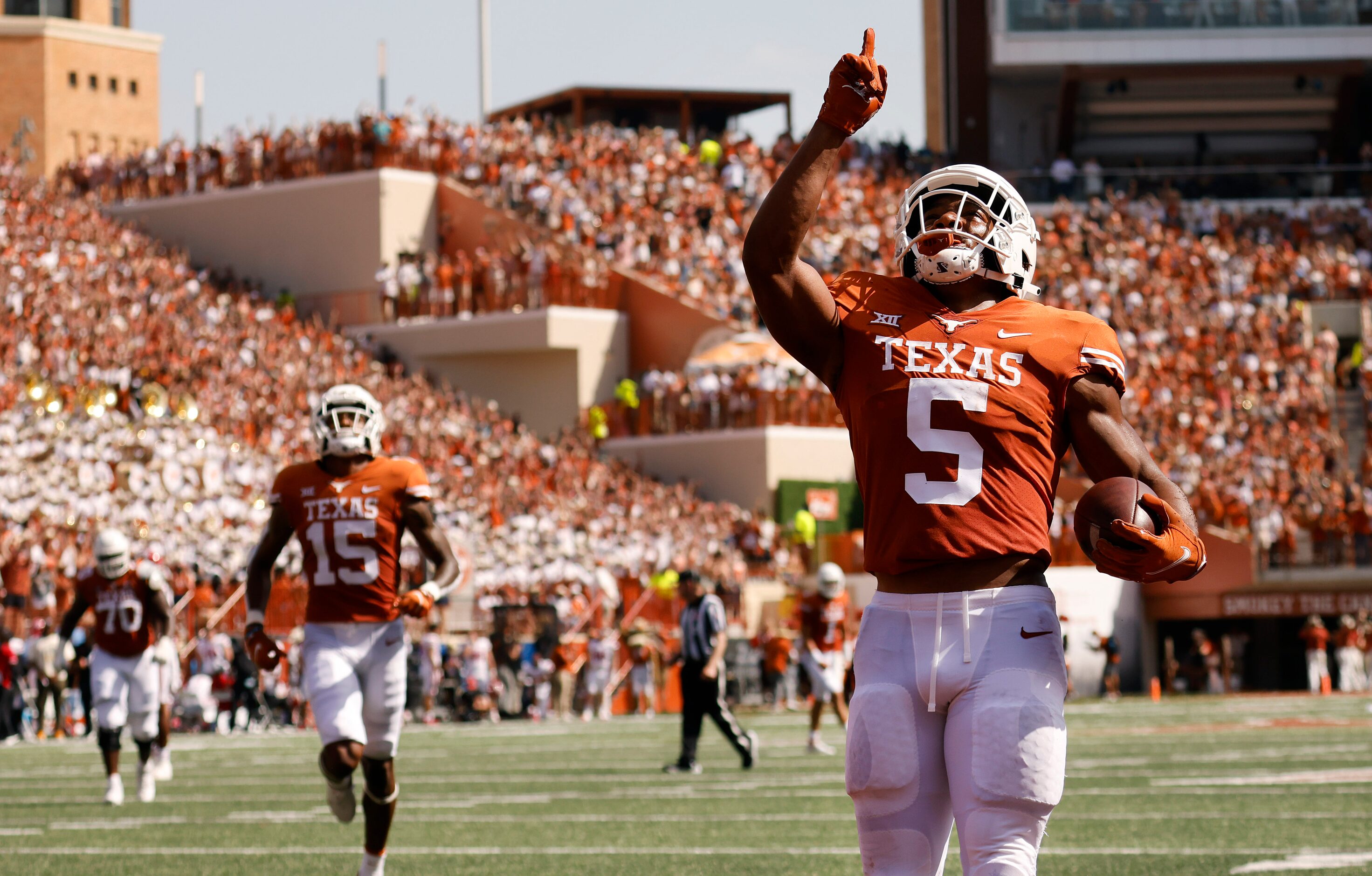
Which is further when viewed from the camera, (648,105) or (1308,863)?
(648,105)

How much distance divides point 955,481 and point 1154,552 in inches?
19.4

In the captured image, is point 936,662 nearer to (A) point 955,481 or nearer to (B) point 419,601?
(A) point 955,481

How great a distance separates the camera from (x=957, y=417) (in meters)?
4.52

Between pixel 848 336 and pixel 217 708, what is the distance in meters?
21.1

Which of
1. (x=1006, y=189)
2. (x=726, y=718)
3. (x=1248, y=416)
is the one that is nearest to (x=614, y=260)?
(x=1248, y=416)

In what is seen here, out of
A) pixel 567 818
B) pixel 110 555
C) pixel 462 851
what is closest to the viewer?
pixel 462 851

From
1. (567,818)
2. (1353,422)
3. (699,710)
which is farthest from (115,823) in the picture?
(1353,422)

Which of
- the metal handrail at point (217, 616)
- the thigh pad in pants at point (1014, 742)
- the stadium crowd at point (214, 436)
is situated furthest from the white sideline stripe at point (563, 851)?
the stadium crowd at point (214, 436)

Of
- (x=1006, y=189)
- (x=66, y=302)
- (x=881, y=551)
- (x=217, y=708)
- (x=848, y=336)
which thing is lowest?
(x=217, y=708)

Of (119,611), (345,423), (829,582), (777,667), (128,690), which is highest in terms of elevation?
(345,423)

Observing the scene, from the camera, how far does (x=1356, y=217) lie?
42.2m

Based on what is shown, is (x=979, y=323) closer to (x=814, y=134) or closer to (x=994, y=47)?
(x=814, y=134)

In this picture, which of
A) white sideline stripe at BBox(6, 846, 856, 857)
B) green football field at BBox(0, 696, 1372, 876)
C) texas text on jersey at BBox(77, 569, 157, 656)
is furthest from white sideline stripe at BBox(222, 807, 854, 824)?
texas text on jersey at BBox(77, 569, 157, 656)

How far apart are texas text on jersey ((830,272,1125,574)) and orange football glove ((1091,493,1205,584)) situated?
0.85ft
